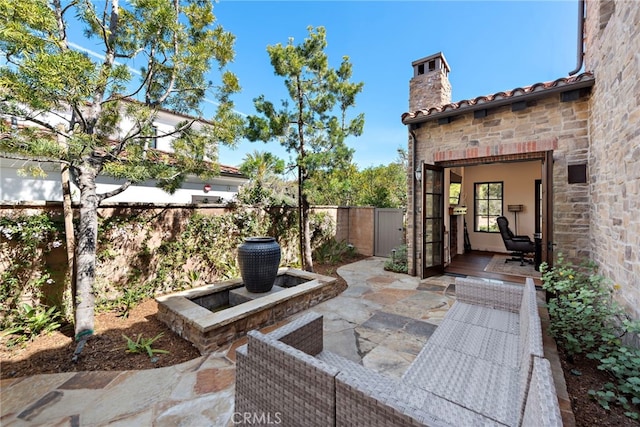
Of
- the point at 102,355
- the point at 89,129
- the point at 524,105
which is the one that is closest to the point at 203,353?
the point at 102,355

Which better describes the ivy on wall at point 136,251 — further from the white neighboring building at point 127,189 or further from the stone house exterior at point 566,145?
the stone house exterior at point 566,145

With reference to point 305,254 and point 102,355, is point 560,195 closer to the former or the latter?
point 305,254

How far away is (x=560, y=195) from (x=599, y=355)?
318 cm

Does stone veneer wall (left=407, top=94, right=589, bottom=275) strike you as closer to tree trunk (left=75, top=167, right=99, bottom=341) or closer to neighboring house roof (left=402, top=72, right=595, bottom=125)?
neighboring house roof (left=402, top=72, right=595, bottom=125)

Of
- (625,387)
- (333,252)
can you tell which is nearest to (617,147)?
(625,387)

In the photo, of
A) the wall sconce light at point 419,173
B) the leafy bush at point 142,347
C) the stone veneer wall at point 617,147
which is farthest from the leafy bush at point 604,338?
the leafy bush at point 142,347

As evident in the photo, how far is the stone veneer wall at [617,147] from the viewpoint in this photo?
2.38 m

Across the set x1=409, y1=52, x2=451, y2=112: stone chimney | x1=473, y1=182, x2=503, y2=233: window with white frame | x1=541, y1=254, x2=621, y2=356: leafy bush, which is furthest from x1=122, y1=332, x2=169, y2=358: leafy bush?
x1=473, y1=182, x2=503, y2=233: window with white frame

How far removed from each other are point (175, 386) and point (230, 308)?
114 cm

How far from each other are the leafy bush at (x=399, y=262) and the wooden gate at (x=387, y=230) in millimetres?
989

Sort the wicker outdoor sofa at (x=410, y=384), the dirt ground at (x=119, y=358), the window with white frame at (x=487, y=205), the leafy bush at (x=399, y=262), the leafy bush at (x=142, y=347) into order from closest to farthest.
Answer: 1. the wicker outdoor sofa at (x=410, y=384)
2. the dirt ground at (x=119, y=358)
3. the leafy bush at (x=142, y=347)
4. the leafy bush at (x=399, y=262)
5. the window with white frame at (x=487, y=205)

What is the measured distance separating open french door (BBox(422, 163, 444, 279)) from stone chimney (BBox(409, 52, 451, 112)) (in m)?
1.89

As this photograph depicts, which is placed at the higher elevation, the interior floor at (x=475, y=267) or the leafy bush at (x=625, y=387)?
the leafy bush at (x=625, y=387)

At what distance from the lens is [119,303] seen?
13.0 feet
